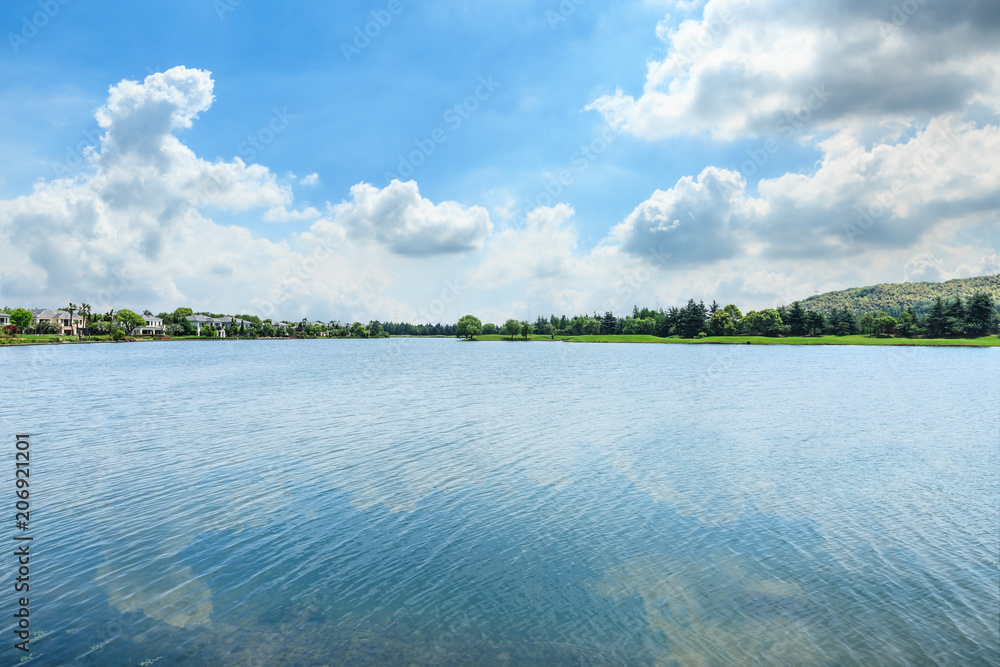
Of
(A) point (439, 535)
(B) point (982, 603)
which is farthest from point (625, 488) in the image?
(B) point (982, 603)

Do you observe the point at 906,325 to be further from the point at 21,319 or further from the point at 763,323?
the point at 21,319

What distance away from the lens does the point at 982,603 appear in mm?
10930

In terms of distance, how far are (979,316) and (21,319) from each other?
334 metres

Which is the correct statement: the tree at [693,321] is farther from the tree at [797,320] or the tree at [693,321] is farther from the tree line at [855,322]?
the tree at [797,320]

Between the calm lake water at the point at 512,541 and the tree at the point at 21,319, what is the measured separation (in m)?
209

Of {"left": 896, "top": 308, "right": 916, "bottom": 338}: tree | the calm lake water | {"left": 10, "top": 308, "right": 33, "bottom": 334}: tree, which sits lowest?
the calm lake water

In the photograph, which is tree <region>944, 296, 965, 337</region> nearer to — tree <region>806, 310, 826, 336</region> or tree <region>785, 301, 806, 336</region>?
tree <region>806, 310, 826, 336</region>

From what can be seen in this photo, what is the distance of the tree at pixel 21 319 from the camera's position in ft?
597

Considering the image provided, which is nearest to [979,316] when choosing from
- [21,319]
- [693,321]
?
[693,321]

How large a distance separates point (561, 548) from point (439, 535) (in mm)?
3665

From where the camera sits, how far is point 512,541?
14.4 m

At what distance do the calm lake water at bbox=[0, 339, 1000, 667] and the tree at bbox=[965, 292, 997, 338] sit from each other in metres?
177

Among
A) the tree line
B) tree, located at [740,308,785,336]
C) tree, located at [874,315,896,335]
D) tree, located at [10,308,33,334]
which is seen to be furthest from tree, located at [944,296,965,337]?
tree, located at [10,308,33,334]

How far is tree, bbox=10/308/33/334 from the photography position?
18200cm
